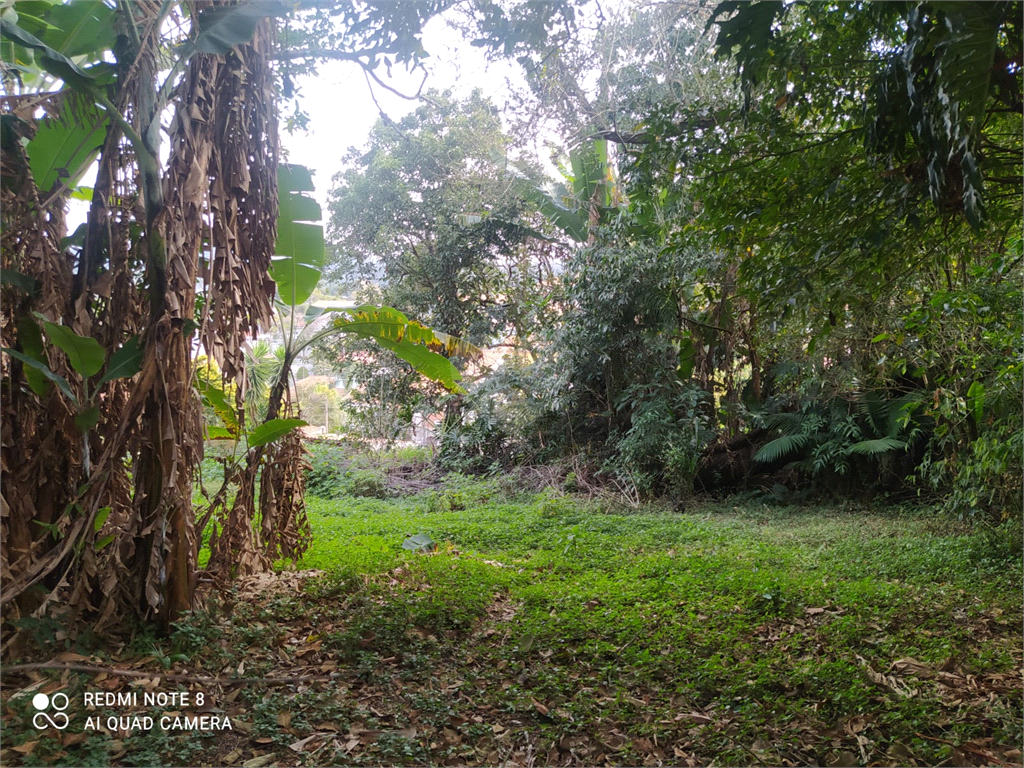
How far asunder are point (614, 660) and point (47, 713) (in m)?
2.47

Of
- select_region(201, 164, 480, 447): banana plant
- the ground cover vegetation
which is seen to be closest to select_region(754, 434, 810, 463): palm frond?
the ground cover vegetation

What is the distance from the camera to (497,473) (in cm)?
1073

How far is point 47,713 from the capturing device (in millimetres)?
2436

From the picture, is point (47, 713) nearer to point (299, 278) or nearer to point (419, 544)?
point (299, 278)

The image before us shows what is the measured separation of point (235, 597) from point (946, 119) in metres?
4.25

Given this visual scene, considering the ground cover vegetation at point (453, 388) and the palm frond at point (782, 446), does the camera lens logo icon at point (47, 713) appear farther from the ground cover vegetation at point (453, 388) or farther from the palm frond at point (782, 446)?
the palm frond at point (782, 446)

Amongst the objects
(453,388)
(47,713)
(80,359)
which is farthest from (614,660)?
(453,388)

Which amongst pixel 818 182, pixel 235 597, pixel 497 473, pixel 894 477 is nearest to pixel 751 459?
pixel 894 477

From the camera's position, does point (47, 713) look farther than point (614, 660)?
No

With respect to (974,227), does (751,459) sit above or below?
below

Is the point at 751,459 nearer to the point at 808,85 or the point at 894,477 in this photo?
the point at 894,477

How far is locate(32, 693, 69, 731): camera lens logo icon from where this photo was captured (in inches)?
94.1

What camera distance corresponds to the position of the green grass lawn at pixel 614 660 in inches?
100

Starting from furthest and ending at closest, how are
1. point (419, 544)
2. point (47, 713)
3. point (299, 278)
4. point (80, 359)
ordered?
point (419, 544)
point (299, 278)
point (80, 359)
point (47, 713)
